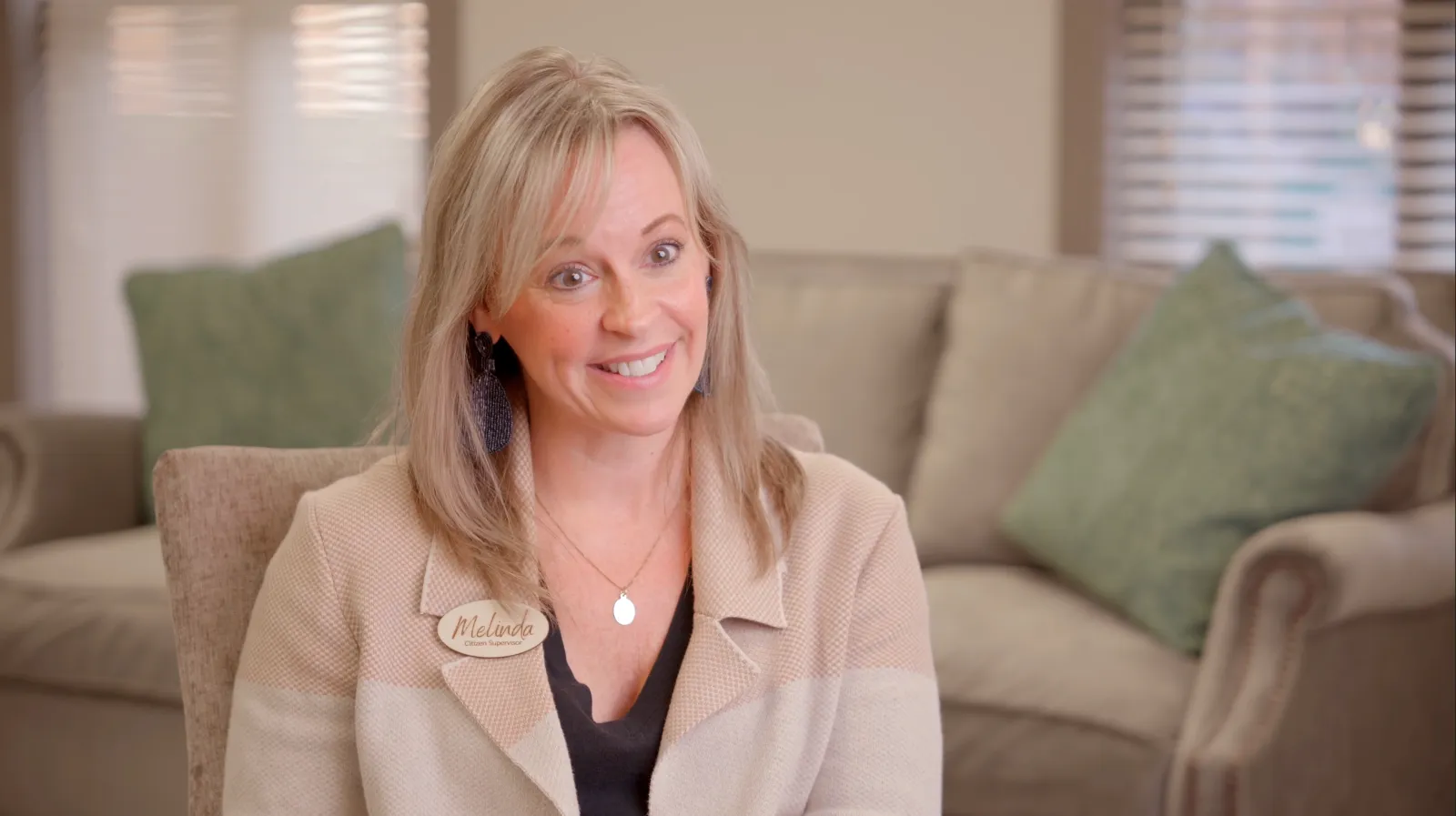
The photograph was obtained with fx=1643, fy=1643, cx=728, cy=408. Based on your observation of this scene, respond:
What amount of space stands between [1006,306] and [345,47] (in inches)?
85.7

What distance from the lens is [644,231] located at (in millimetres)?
1376

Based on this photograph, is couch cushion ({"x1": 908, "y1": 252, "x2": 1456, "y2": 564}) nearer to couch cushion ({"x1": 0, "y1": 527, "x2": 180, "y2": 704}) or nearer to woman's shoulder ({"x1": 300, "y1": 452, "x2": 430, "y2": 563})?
couch cushion ({"x1": 0, "y1": 527, "x2": 180, "y2": 704})

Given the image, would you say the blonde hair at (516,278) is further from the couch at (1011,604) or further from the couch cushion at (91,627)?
the couch cushion at (91,627)

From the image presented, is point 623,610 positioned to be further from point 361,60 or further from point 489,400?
point 361,60

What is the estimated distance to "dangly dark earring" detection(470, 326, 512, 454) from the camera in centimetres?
147

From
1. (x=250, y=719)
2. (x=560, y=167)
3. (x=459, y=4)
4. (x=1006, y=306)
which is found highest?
(x=459, y=4)

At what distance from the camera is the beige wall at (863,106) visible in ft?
11.7

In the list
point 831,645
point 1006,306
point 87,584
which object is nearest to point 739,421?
point 831,645

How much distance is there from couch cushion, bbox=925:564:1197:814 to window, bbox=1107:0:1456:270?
1.37 meters

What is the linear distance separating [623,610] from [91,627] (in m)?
1.61

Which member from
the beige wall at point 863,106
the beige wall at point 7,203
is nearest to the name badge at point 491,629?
the beige wall at point 863,106

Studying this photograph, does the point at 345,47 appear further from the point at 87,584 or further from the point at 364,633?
the point at 364,633

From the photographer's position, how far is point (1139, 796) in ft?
6.93

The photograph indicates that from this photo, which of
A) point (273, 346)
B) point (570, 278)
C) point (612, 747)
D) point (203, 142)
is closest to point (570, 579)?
point (612, 747)
